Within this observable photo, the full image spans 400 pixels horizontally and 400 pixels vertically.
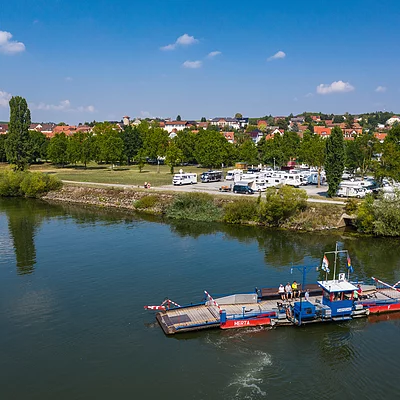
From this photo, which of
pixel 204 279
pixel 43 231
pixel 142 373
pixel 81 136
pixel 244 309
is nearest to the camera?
pixel 142 373

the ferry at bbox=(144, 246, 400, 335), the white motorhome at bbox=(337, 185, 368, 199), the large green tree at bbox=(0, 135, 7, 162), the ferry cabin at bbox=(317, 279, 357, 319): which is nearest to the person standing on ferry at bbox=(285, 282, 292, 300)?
the ferry at bbox=(144, 246, 400, 335)

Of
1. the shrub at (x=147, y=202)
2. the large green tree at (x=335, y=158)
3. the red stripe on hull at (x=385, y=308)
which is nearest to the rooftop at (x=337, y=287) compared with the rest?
the red stripe on hull at (x=385, y=308)

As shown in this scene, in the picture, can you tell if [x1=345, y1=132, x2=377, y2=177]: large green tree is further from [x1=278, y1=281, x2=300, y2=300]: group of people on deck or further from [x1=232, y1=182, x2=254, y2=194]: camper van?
[x1=278, y1=281, x2=300, y2=300]: group of people on deck

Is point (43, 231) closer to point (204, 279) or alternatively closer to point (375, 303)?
point (204, 279)

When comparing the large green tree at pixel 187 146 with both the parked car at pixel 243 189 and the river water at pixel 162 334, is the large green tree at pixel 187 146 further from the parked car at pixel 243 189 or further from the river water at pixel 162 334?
the river water at pixel 162 334

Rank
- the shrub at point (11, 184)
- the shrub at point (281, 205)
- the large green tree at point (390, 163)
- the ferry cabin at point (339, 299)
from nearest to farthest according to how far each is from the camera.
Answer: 1. the ferry cabin at point (339, 299)
2. the shrub at point (281, 205)
3. the large green tree at point (390, 163)
4. the shrub at point (11, 184)

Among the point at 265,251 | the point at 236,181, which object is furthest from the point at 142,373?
the point at 236,181

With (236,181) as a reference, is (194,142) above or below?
above
